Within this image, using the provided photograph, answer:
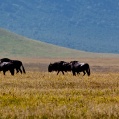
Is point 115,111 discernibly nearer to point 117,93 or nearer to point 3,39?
point 117,93

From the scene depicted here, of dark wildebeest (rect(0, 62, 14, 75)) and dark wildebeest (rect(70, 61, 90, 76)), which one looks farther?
dark wildebeest (rect(70, 61, 90, 76))

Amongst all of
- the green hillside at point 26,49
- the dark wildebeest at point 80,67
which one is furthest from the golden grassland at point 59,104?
the green hillside at point 26,49

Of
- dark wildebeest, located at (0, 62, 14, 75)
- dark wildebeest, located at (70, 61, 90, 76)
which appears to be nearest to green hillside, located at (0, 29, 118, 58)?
dark wildebeest, located at (70, 61, 90, 76)

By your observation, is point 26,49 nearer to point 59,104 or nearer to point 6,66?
point 6,66

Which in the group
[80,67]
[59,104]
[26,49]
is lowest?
[59,104]

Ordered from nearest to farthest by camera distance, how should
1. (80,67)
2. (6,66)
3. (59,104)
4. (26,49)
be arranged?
(59,104), (6,66), (80,67), (26,49)

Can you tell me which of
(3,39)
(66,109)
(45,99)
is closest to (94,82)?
(45,99)

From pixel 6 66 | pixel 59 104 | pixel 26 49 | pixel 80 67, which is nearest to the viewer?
pixel 59 104

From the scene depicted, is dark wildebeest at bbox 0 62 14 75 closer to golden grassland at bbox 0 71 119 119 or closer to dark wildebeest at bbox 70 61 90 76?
dark wildebeest at bbox 70 61 90 76

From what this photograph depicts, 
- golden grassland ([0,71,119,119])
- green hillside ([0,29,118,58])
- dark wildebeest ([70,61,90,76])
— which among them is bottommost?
golden grassland ([0,71,119,119])

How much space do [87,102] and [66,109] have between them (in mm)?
2198

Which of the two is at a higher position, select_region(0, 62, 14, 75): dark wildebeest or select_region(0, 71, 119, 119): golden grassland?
select_region(0, 62, 14, 75): dark wildebeest

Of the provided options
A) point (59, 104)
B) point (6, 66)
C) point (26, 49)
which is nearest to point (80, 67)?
point (6, 66)

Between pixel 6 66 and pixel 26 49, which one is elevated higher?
pixel 26 49
